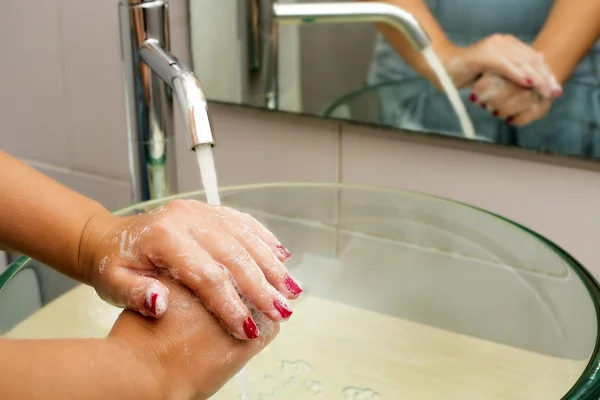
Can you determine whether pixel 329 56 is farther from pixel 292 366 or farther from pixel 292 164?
pixel 292 366

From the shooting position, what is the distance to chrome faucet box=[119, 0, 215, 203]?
0.60m

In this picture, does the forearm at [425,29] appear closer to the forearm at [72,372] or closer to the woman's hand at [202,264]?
the woman's hand at [202,264]

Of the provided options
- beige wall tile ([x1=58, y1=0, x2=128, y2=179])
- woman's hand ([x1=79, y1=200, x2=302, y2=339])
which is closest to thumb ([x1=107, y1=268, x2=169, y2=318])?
woman's hand ([x1=79, y1=200, x2=302, y2=339])

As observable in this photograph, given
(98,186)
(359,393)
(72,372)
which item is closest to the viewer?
(72,372)

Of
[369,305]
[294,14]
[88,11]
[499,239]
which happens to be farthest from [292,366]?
[88,11]

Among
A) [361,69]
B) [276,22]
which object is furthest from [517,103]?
[276,22]

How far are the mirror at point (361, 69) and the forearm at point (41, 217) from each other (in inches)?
12.0

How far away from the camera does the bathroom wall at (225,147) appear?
71cm

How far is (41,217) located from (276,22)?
347mm

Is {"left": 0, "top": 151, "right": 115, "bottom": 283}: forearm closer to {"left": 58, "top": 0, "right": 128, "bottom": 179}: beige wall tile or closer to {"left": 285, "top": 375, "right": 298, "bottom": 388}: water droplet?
{"left": 285, "top": 375, "right": 298, "bottom": 388}: water droplet

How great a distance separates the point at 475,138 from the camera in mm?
696

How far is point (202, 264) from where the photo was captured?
420 mm

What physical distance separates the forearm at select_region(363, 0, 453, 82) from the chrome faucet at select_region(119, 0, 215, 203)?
0.70 ft

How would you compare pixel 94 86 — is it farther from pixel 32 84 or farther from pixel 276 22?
pixel 276 22
